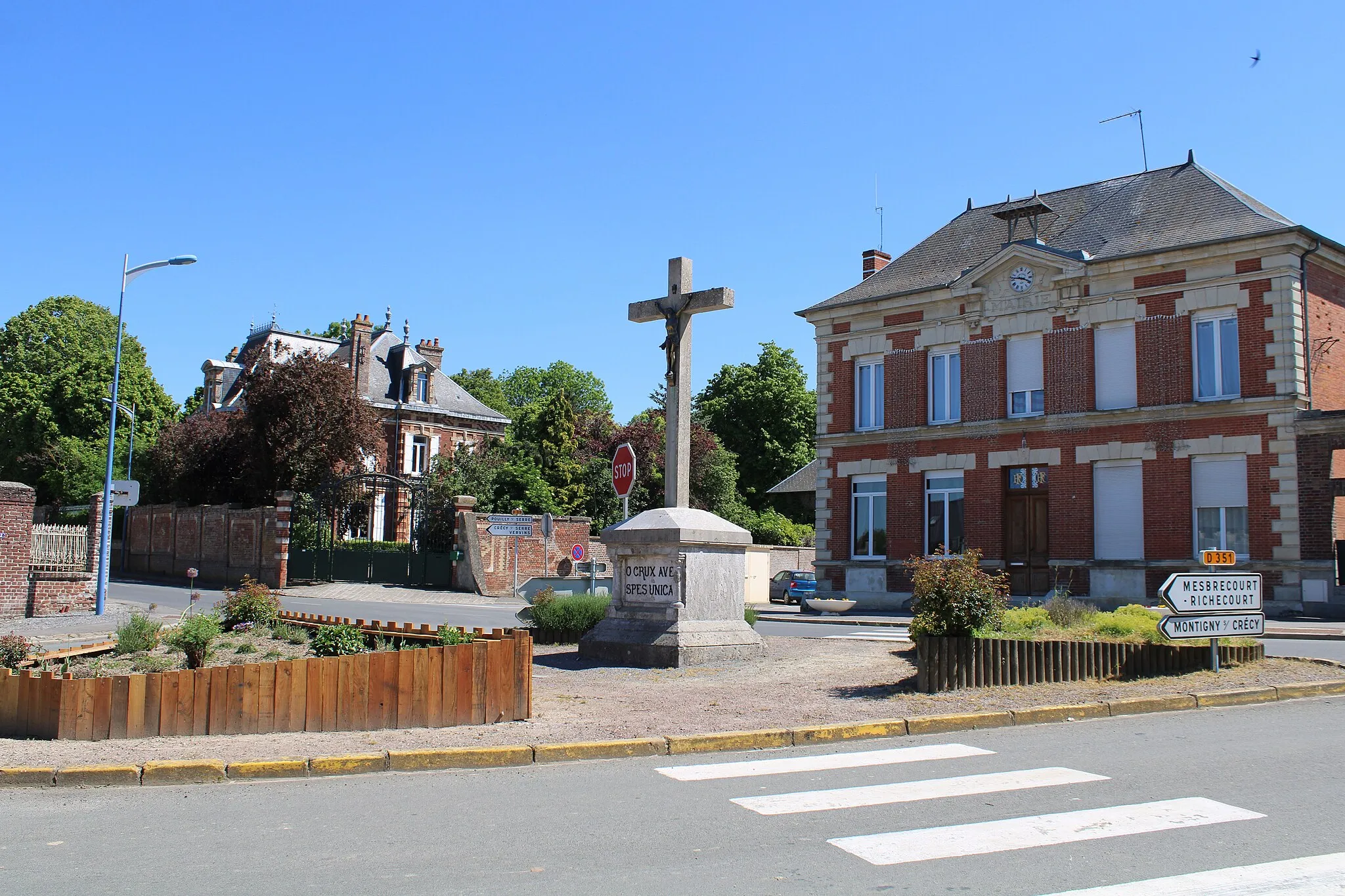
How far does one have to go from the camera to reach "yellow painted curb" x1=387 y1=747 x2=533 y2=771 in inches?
311

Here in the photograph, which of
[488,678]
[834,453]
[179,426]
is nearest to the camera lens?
[488,678]

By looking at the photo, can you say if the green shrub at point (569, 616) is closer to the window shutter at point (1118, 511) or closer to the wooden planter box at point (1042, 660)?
the wooden planter box at point (1042, 660)

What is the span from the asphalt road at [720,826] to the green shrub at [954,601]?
7.57 ft

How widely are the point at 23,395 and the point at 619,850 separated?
60938 mm

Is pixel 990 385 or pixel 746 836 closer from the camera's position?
pixel 746 836

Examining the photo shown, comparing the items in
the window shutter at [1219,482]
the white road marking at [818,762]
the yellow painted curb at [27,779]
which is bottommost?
the yellow painted curb at [27,779]

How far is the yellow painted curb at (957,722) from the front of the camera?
920 centimetres

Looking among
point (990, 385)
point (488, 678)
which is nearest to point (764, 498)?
point (990, 385)

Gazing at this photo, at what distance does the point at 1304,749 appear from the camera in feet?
26.8

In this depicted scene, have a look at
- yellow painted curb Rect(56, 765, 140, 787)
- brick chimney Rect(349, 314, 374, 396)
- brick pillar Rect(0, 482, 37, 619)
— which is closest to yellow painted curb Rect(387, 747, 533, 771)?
yellow painted curb Rect(56, 765, 140, 787)

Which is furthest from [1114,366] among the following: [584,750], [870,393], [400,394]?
[400,394]

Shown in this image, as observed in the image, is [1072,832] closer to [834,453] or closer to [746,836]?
[746,836]

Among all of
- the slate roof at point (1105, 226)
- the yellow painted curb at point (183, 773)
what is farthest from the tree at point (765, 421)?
the yellow painted curb at point (183, 773)

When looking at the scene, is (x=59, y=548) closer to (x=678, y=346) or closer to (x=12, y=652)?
(x=12, y=652)
